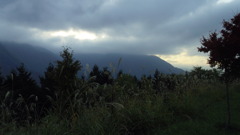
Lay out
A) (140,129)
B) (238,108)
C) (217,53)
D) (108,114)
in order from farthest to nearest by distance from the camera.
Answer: (238,108)
(217,53)
(140,129)
(108,114)

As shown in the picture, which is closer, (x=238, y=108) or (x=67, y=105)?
(x=67, y=105)

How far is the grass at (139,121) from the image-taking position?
460cm

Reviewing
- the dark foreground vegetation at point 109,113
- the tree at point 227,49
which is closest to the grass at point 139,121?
the dark foreground vegetation at point 109,113

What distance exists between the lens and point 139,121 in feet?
19.2

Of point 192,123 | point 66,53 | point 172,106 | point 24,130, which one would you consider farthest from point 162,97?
point 66,53

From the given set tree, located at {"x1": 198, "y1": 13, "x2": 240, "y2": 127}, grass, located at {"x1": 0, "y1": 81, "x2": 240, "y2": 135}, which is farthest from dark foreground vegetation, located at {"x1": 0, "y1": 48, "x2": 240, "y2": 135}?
tree, located at {"x1": 198, "y1": 13, "x2": 240, "y2": 127}

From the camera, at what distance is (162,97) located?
7.60 m

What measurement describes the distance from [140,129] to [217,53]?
106 inches

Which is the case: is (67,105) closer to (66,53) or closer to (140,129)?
(140,129)

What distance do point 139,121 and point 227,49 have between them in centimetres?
282

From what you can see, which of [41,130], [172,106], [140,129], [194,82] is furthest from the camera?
[194,82]

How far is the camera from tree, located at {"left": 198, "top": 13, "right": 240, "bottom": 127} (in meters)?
6.16

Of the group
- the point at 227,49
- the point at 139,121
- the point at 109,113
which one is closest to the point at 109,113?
the point at 109,113

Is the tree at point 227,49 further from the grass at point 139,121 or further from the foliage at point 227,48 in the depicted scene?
the grass at point 139,121
